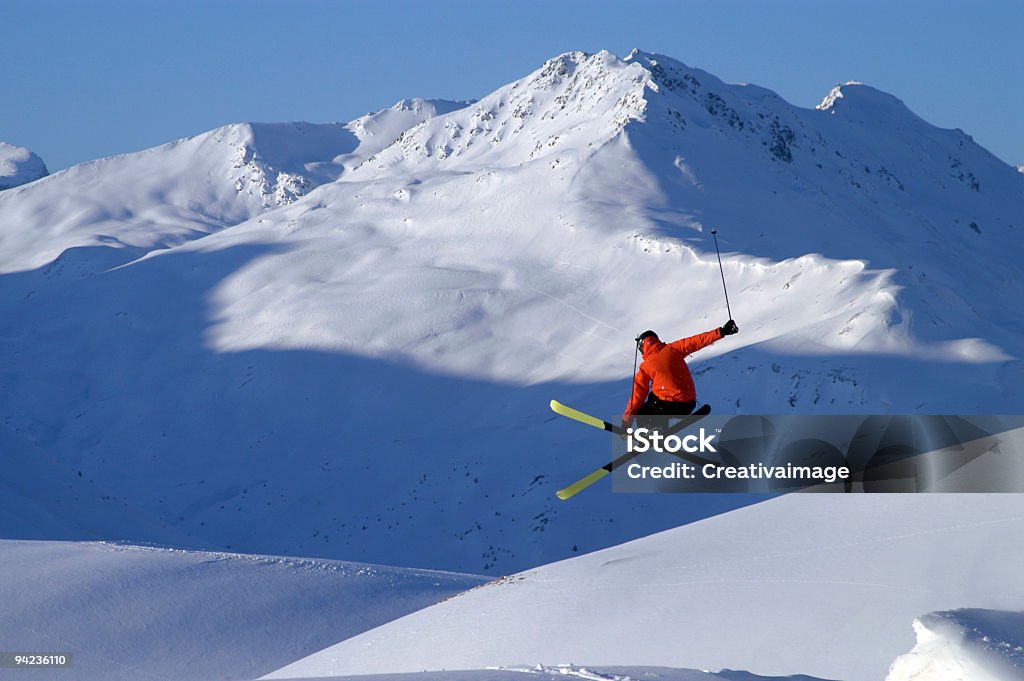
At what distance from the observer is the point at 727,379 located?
40.2m

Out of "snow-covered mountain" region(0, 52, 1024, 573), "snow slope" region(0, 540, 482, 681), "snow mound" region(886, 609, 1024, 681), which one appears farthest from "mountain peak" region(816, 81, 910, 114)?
"snow mound" region(886, 609, 1024, 681)

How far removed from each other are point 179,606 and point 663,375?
7.87m

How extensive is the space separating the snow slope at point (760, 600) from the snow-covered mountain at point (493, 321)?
50.0 ft

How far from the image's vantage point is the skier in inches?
488

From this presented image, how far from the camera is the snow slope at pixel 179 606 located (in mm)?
15672

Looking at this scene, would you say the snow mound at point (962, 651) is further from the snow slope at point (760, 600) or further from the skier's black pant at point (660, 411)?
the skier's black pant at point (660, 411)

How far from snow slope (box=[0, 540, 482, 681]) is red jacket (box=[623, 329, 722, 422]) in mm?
6522

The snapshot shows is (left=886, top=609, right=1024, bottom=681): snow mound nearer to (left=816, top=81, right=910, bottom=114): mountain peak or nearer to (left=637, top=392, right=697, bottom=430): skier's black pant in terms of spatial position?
(left=637, top=392, right=697, bottom=430): skier's black pant

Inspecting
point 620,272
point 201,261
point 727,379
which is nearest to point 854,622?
point 727,379

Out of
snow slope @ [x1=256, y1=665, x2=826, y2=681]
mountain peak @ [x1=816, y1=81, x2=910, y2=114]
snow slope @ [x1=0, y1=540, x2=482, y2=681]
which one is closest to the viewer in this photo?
snow slope @ [x1=256, y1=665, x2=826, y2=681]

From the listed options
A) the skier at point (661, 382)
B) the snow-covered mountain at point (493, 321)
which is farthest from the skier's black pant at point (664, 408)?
the snow-covered mountain at point (493, 321)

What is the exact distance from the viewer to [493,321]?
5791 centimetres

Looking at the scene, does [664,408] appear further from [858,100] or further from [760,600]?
[858,100]

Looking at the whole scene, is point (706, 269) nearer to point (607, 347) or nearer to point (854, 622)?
point (607, 347)
